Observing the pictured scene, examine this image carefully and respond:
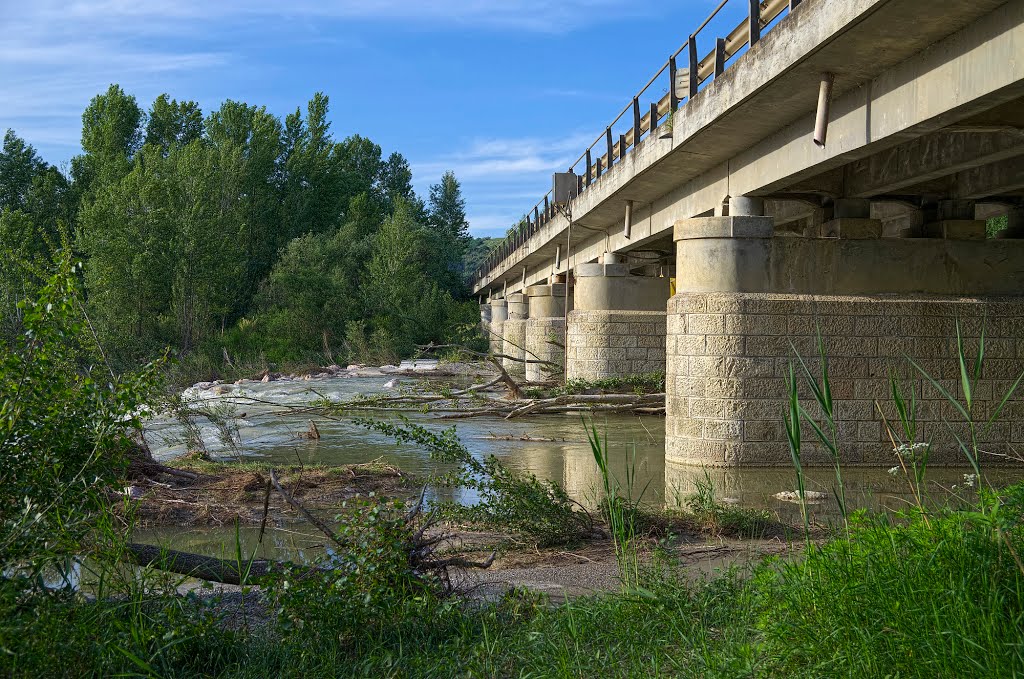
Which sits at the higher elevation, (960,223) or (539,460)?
(960,223)

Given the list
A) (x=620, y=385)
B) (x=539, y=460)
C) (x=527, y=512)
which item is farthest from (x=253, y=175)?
(x=527, y=512)

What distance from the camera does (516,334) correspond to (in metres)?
37.0

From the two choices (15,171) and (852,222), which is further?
(15,171)

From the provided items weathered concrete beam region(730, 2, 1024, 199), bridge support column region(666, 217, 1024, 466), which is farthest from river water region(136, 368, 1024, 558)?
weathered concrete beam region(730, 2, 1024, 199)

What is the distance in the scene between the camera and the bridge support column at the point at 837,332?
12.7 meters

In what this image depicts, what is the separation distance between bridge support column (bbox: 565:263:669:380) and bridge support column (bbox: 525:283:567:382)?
11.9 feet

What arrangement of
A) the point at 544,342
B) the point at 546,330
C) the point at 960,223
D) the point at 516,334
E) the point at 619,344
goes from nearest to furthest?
the point at 960,223 → the point at 619,344 → the point at 544,342 → the point at 546,330 → the point at 516,334

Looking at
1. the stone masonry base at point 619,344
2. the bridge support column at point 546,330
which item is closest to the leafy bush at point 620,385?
the stone masonry base at point 619,344

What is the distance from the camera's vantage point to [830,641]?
3996mm

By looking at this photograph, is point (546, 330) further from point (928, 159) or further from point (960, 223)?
point (928, 159)

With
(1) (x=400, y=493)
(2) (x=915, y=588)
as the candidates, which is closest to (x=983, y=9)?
(2) (x=915, y=588)

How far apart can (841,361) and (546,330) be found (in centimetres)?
1868

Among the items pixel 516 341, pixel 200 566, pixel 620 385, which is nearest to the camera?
pixel 200 566

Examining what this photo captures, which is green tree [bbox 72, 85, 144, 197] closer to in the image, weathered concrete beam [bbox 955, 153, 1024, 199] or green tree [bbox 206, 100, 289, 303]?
green tree [bbox 206, 100, 289, 303]
